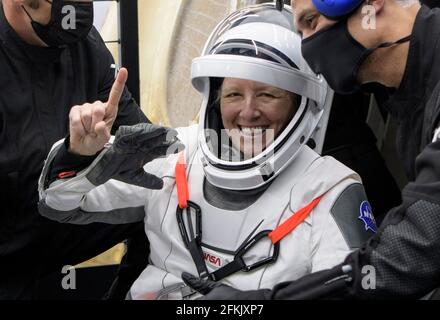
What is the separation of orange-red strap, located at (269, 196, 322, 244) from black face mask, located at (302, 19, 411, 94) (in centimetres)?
31

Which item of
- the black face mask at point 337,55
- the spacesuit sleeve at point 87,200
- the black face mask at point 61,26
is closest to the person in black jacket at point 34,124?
the black face mask at point 61,26

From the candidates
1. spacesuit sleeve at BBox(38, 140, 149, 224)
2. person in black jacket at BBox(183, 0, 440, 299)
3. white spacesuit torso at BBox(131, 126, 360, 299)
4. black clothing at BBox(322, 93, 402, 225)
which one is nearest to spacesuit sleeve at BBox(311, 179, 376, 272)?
white spacesuit torso at BBox(131, 126, 360, 299)

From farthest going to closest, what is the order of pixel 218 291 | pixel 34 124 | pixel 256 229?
pixel 34 124 < pixel 256 229 < pixel 218 291

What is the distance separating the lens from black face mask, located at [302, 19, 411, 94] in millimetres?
1824

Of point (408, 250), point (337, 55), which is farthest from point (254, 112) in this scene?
point (408, 250)

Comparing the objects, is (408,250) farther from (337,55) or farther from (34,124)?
(34,124)

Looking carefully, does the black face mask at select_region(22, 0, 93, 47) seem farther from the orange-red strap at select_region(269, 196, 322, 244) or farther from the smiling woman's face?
the orange-red strap at select_region(269, 196, 322, 244)

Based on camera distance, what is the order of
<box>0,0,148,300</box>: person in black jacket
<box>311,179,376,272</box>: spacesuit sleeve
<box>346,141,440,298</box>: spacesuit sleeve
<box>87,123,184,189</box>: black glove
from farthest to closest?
<box>0,0,148,300</box>: person in black jacket → <box>87,123,184,189</box>: black glove → <box>311,179,376,272</box>: spacesuit sleeve → <box>346,141,440,298</box>: spacesuit sleeve

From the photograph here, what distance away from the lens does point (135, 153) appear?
192cm

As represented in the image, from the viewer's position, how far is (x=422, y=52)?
1.72 metres

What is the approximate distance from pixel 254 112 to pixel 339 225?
0.38 meters

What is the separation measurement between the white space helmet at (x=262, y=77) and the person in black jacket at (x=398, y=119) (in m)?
0.07
